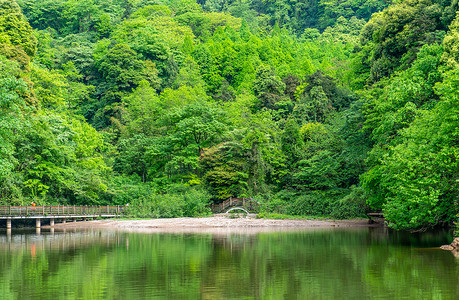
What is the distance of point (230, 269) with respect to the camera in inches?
711

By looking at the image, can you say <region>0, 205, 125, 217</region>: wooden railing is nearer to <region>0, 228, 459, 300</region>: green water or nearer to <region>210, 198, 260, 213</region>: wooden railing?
<region>210, 198, 260, 213</region>: wooden railing

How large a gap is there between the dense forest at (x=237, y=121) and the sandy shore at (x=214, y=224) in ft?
6.01

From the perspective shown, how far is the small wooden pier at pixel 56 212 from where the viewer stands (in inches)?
1453

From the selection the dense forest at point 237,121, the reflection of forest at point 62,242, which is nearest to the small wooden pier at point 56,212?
the dense forest at point 237,121

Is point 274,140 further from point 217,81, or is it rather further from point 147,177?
point 217,81

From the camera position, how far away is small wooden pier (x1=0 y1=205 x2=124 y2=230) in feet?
121

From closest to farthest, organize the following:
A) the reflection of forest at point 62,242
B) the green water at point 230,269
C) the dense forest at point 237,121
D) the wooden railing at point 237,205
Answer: the green water at point 230,269
the reflection of forest at point 62,242
the dense forest at point 237,121
the wooden railing at point 237,205

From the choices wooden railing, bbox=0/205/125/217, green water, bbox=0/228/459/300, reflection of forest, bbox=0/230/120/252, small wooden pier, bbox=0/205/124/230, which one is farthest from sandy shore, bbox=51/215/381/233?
green water, bbox=0/228/459/300

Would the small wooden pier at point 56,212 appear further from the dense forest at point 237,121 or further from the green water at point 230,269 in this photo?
the green water at point 230,269

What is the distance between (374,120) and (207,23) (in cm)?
6759

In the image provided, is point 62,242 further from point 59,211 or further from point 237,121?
point 237,121

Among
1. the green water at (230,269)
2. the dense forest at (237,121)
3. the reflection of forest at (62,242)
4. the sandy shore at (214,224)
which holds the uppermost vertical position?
the dense forest at (237,121)

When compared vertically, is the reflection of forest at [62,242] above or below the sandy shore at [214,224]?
above

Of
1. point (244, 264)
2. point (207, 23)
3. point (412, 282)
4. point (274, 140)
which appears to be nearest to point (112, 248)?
point (244, 264)
